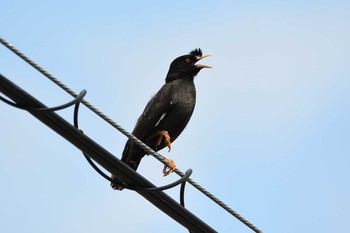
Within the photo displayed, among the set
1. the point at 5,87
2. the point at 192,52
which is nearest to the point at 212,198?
the point at 5,87

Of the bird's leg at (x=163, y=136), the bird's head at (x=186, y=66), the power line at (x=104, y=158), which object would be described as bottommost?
the power line at (x=104, y=158)

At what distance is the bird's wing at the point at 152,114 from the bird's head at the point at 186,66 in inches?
26.5

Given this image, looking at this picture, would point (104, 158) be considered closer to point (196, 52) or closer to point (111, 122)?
point (111, 122)

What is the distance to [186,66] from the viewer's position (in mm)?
9672

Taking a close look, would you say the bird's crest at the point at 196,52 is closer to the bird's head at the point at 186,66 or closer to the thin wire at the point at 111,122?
the bird's head at the point at 186,66

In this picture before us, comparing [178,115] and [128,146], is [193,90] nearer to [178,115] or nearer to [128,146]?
[178,115]

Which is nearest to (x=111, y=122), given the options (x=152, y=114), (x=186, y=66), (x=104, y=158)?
(x=104, y=158)

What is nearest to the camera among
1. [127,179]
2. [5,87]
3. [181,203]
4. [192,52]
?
[5,87]

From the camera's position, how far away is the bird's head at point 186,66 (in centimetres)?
951

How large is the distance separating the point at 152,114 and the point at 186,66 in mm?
1335

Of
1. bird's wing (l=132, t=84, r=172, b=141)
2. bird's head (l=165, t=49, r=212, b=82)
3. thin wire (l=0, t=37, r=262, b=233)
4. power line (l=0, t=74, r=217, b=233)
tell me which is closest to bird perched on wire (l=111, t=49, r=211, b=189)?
bird's wing (l=132, t=84, r=172, b=141)

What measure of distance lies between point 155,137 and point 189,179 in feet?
11.0

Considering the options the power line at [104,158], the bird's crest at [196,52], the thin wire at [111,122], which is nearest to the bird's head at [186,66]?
the bird's crest at [196,52]

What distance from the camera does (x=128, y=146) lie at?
847cm
